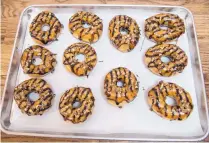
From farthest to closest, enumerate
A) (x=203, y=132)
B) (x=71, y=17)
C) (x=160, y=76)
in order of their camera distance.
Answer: (x=71, y=17), (x=160, y=76), (x=203, y=132)

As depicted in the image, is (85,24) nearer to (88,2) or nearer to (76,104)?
(88,2)

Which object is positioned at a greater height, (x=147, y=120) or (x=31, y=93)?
(x=31, y=93)

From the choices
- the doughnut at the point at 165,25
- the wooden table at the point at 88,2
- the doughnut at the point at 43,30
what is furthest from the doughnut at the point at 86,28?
the doughnut at the point at 165,25

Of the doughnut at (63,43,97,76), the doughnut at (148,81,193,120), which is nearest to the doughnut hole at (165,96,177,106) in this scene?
the doughnut at (148,81,193,120)

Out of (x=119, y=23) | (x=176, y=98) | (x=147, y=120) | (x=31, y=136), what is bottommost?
(x=31, y=136)

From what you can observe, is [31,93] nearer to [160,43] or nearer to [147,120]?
[147,120]

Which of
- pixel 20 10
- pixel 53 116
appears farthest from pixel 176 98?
pixel 20 10
